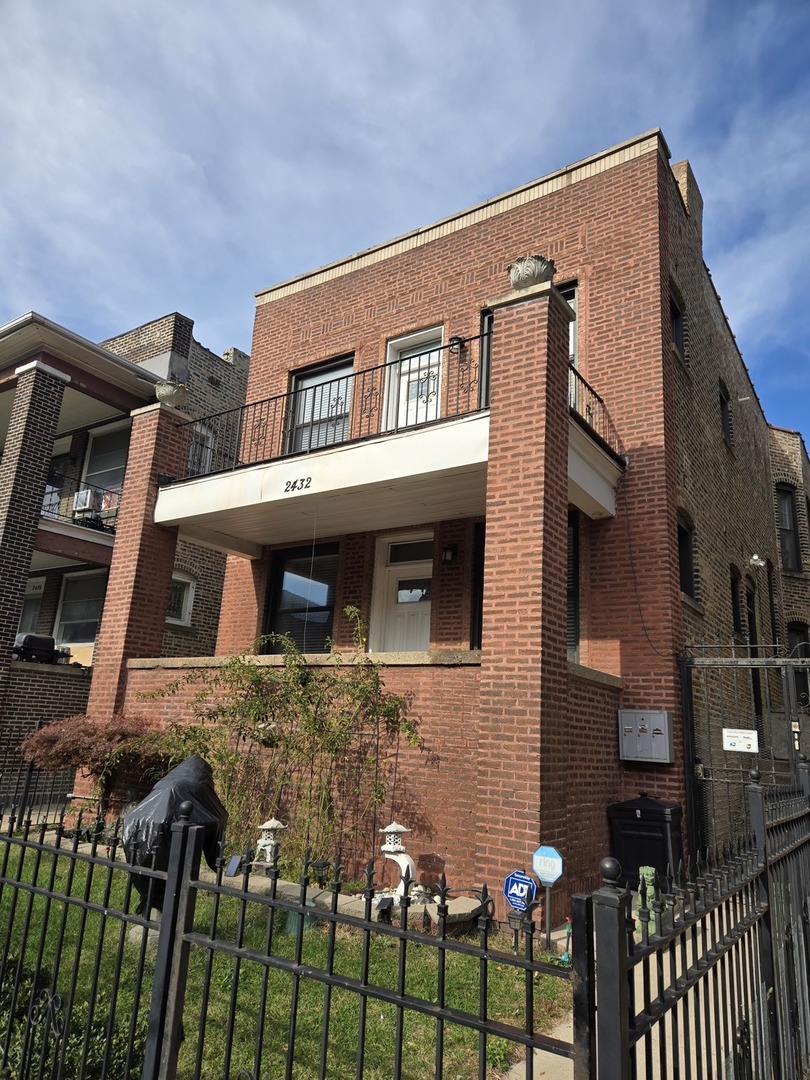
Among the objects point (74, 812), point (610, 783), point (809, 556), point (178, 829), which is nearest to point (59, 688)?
point (74, 812)

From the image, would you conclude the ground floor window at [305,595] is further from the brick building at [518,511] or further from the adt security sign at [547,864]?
the adt security sign at [547,864]

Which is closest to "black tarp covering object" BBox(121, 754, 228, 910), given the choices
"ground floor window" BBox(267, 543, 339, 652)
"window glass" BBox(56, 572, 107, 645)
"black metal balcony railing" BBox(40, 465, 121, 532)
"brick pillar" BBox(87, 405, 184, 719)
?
"brick pillar" BBox(87, 405, 184, 719)

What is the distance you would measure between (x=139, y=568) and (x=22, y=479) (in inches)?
194

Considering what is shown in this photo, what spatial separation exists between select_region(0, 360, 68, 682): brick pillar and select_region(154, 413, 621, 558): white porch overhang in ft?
13.7

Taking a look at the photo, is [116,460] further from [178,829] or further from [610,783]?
[178,829]

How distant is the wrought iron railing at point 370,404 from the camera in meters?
→ 10.5

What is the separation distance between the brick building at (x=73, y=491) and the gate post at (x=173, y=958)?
8.34 meters

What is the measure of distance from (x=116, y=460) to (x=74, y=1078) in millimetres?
15430

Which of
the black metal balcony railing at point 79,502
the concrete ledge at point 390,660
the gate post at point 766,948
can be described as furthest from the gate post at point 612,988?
the black metal balcony railing at point 79,502

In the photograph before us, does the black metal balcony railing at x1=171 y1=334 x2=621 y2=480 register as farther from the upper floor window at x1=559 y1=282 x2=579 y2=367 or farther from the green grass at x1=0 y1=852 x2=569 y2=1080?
the green grass at x1=0 y1=852 x2=569 y2=1080

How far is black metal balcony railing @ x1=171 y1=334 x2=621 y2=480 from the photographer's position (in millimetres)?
9711

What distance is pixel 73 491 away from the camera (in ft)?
56.9

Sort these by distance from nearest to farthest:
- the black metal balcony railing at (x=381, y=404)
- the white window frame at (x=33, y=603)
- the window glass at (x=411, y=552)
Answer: the black metal balcony railing at (x=381, y=404)
the window glass at (x=411, y=552)
the white window frame at (x=33, y=603)

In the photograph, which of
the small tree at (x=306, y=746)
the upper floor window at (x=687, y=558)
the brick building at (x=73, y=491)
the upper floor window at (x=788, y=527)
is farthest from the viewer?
the upper floor window at (x=788, y=527)
